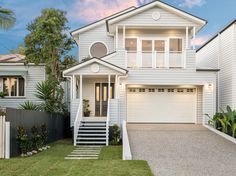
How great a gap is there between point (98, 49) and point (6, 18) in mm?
8727

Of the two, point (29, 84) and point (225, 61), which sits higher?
point (225, 61)

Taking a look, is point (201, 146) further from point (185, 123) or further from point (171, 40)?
point (171, 40)

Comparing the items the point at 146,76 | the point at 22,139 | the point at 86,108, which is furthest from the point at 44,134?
the point at 146,76

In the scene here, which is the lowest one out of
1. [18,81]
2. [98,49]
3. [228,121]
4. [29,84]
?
[228,121]

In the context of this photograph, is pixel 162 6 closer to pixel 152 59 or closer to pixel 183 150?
pixel 152 59

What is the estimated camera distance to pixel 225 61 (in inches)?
885

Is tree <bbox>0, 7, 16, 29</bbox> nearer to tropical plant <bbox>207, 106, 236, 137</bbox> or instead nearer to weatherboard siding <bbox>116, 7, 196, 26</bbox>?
weatherboard siding <bbox>116, 7, 196, 26</bbox>

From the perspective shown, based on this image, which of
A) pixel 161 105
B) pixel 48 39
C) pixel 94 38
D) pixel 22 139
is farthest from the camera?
pixel 94 38

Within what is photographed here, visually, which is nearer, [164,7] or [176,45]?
[164,7]

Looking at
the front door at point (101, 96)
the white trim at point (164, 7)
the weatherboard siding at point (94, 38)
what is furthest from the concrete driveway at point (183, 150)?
the weatherboard siding at point (94, 38)

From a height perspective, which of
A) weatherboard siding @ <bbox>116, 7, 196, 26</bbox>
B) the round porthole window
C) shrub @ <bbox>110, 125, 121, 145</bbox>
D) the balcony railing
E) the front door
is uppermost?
weatherboard siding @ <bbox>116, 7, 196, 26</bbox>

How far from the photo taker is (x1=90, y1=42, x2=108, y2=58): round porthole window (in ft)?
84.5

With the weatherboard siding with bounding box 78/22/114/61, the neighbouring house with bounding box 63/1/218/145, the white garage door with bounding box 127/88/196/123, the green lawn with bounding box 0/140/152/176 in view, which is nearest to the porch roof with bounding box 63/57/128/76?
the neighbouring house with bounding box 63/1/218/145

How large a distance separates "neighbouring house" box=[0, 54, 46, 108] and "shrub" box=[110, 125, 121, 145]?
8622mm
